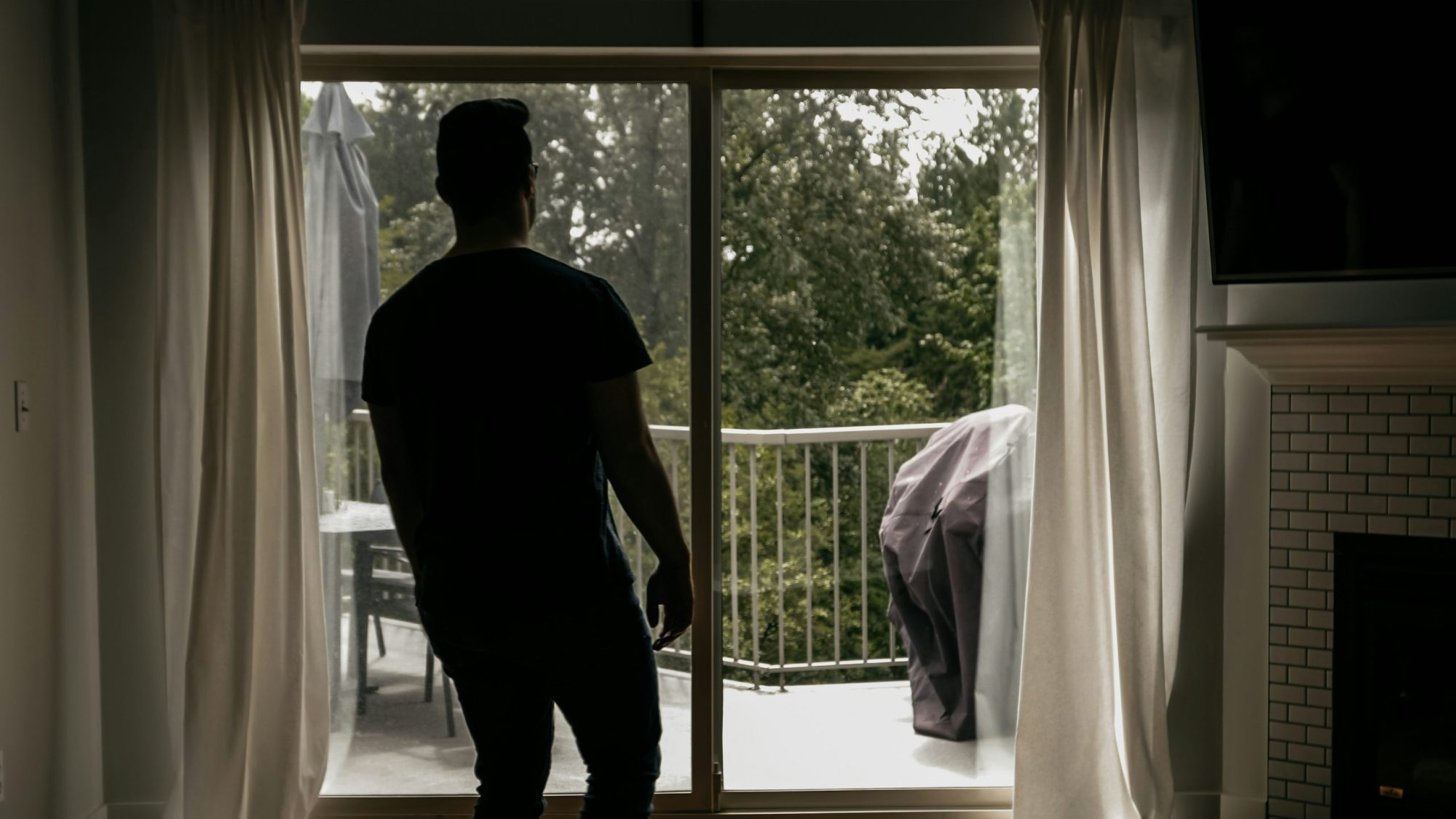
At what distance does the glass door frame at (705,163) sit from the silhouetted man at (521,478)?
1113mm

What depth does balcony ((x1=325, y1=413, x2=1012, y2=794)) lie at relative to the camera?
285 centimetres

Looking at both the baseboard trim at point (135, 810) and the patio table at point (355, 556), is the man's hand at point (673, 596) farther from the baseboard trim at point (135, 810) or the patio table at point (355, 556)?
the baseboard trim at point (135, 810)

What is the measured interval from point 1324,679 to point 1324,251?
1044 mm

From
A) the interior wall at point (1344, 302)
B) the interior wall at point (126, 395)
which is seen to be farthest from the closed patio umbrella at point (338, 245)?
the interior wall at point (1344, 302)

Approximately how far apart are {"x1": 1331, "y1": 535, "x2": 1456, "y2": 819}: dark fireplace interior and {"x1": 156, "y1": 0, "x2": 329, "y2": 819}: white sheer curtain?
2.50m

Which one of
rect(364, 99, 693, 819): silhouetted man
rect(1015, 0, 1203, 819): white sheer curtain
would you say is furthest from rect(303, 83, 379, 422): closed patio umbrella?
rect(1015, 0, 1203, 819): white sheer curtain

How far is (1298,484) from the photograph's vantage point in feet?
8.79

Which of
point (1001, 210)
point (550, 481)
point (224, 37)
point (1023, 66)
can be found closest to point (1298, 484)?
point (1001, 210)

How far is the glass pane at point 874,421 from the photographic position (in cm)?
285

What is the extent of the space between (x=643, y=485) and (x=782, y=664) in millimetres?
1398

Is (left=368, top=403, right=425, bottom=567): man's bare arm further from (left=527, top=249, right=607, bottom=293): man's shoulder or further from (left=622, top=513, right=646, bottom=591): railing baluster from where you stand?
(left=622, top=513, right=646, bottom=591): railing baluster

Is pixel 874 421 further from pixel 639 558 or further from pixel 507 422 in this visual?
pixel 507 422

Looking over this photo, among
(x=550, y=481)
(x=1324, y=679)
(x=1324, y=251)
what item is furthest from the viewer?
(x=1324, y=679)

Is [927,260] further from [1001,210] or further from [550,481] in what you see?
[550,481]
